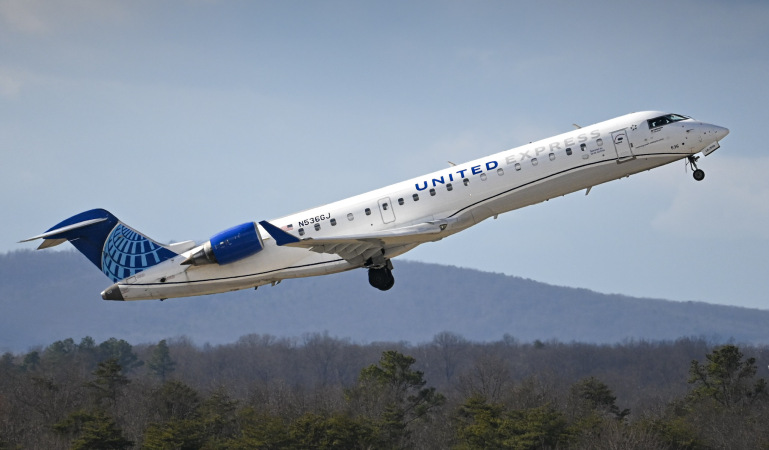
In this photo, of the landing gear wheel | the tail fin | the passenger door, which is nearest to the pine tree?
the tail fin

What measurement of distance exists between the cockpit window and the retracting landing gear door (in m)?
1.10

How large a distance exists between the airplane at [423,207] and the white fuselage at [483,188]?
0.04 metres

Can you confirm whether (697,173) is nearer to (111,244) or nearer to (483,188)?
(483,188)

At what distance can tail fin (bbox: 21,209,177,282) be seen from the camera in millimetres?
39531

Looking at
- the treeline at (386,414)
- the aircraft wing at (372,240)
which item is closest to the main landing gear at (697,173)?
the aircraft wing at (372,240)

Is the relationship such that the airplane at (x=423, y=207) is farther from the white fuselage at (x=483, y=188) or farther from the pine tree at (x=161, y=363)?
the pine tree at (x=161, y=363)

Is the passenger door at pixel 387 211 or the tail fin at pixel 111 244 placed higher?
the tail fin at pixel 111 244

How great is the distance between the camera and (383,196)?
1473 inches

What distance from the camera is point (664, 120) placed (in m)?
37.2

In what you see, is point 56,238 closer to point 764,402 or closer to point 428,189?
point 428,189

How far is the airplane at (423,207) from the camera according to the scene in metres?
36.4

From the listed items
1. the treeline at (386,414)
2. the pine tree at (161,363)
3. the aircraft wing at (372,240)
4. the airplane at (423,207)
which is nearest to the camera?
the aircraft wing at (372,240)

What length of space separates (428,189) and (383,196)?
171cm

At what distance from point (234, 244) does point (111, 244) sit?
5700 millimetres
